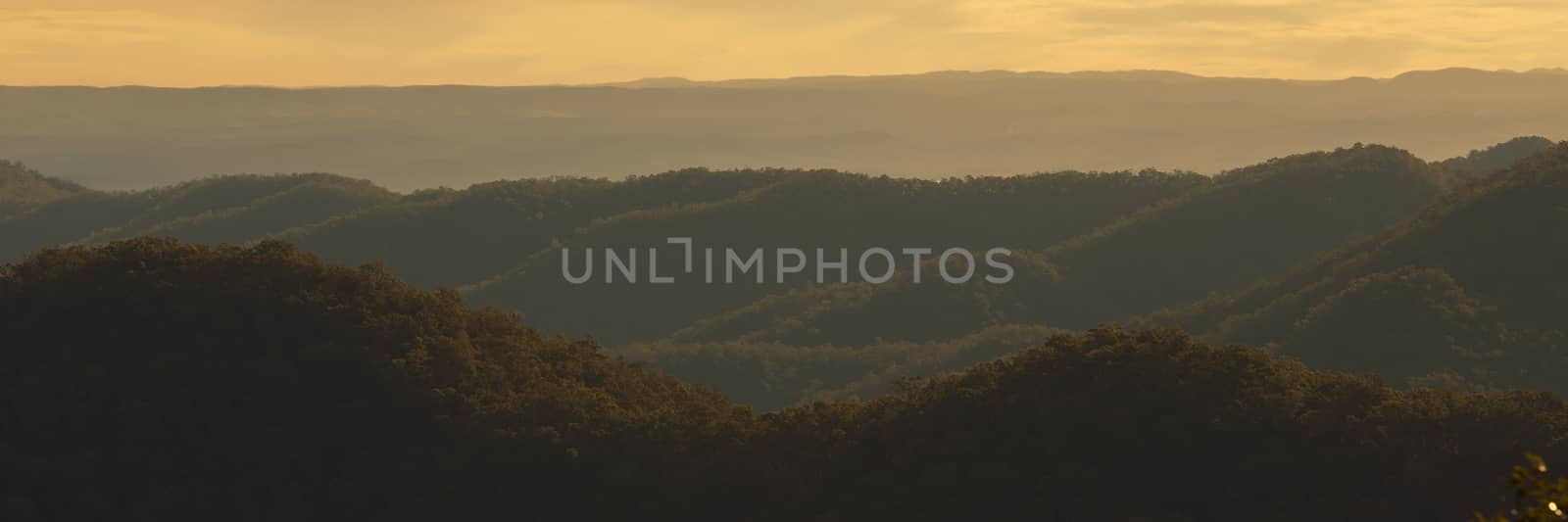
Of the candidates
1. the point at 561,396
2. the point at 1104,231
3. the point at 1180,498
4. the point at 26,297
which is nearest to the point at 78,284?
the point at 26,297

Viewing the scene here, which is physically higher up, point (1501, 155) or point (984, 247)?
point (1501, 155)

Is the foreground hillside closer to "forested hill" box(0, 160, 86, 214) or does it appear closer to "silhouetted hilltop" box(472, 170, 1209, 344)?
"silhouetted hilltop" box(472, 170, 1209, 344)

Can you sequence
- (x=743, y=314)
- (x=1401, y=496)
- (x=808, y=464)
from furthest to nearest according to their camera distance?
(x=743, y=314)
(x=808, y=464)
(x=1401, y=496)

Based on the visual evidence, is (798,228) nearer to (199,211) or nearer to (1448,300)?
(1448,300)

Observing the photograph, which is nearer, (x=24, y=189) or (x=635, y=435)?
(x=635, y=435)

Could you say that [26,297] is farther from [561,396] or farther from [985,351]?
[985,351]

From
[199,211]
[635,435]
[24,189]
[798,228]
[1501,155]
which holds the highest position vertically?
[1501,155]

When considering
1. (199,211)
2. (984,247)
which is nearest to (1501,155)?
(984,247)

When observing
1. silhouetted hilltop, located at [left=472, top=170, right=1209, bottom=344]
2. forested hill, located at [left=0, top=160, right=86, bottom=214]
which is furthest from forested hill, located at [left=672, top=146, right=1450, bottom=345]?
forested hill, located at [left=0, top=160, right=86, bottom=214]
